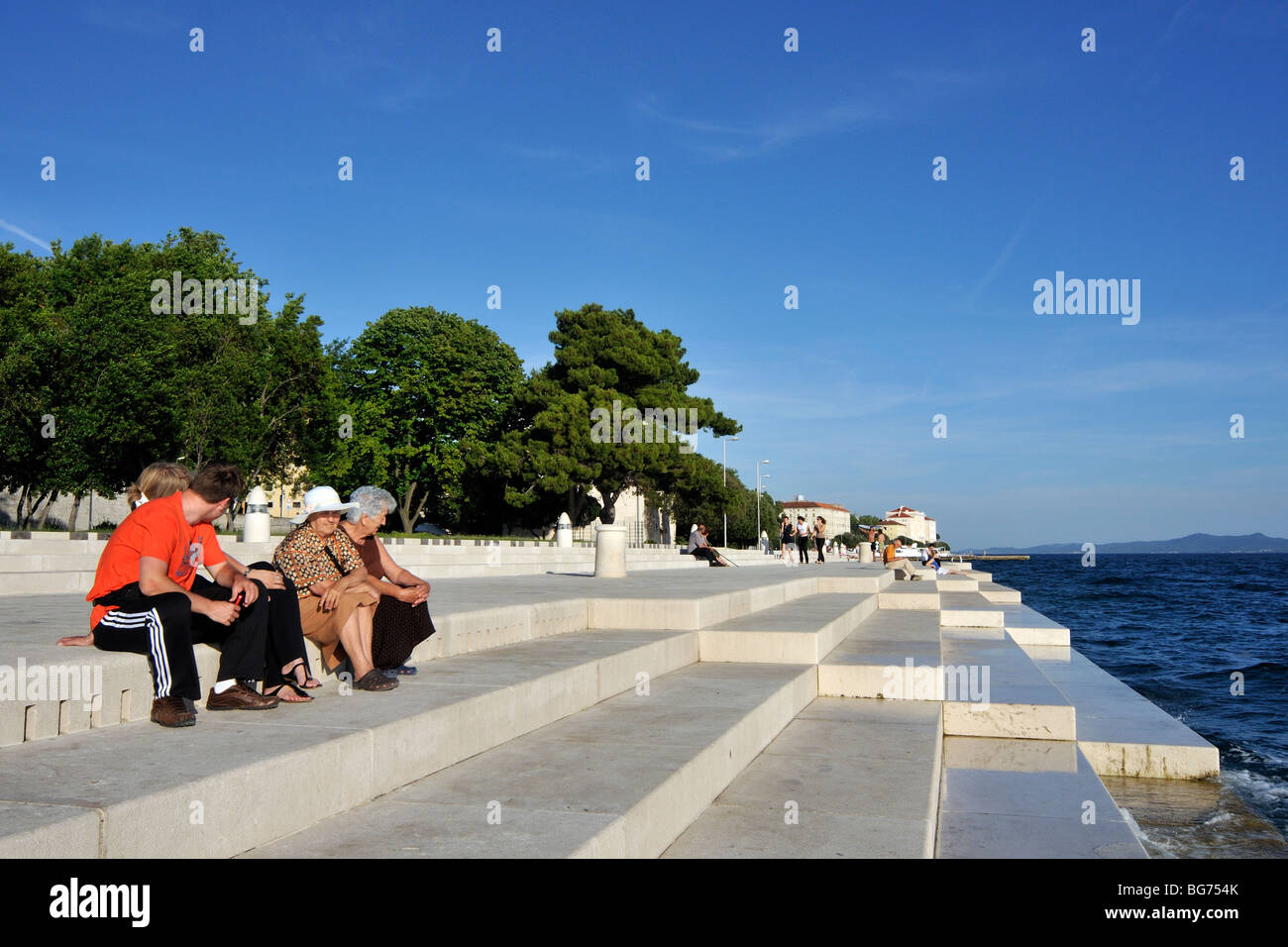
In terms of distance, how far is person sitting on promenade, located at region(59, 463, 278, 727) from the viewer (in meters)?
4.06

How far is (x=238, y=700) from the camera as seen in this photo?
4.31 metres

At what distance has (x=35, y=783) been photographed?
2.91 meters

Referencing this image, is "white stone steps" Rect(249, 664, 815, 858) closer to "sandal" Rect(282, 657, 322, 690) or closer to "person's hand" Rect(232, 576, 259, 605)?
"sandal" Rect(282, 657, 322, 690)

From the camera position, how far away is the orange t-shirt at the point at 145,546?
4.38 m

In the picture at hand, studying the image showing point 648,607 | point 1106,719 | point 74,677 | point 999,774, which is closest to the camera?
point 74,677

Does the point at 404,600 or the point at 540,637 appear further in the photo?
the point at 540,637

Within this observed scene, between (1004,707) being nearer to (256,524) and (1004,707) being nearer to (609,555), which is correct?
(609,555)

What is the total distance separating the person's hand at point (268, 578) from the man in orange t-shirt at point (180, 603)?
5 cm

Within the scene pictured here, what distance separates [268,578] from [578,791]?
205cm

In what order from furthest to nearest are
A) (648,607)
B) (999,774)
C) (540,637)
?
(648,607)
(540,637)
(999,774)
